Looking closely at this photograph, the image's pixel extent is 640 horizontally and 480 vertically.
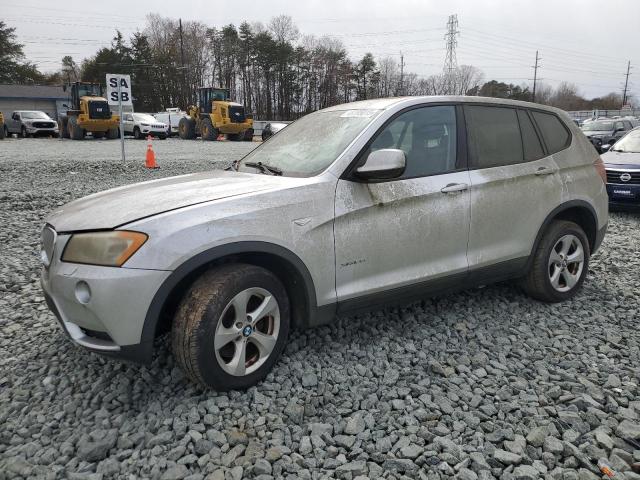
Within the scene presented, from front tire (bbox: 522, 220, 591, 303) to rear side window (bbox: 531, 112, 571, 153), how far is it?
64 centimetres

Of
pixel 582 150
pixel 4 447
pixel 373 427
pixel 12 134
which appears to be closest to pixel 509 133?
pixel 582 150

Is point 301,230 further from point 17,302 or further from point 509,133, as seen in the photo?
point 17,302

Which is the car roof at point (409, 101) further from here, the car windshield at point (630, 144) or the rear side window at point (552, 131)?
the car windshield at point (630, 144)

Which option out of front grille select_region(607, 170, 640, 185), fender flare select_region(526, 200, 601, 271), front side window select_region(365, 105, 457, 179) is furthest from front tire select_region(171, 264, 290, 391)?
front grille select_region(607, 170, 640, 185)

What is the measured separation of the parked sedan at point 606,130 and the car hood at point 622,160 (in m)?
10.1

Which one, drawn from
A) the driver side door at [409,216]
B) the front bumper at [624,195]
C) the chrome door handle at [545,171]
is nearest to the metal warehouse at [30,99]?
the front bumper at [624,195]

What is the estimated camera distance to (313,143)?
139 inches

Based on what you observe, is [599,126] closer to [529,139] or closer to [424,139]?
[529,139]

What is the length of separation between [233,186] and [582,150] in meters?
3.16

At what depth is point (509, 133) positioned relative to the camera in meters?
4.04

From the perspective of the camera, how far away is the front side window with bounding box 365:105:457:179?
341cm

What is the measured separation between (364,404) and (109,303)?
1.46 metres

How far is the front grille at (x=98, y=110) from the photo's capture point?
26172 millimetres

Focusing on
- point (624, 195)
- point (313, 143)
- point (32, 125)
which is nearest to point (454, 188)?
point (313, 143)
